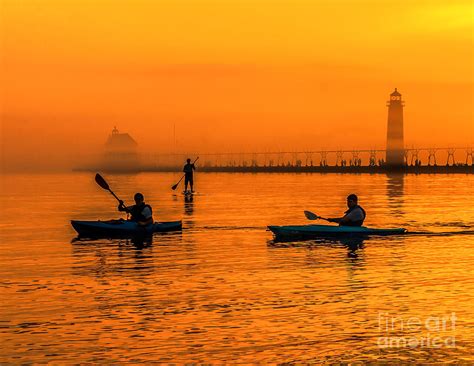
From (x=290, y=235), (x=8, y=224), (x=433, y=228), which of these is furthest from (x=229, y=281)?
(x=8, y=224)

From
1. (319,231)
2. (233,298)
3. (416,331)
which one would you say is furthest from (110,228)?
(416,331)

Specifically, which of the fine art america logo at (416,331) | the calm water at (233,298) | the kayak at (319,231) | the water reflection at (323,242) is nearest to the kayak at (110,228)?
the calm water at (233,298)

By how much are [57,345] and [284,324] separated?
163 inches

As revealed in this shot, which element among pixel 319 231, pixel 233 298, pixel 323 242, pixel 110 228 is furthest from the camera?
pixel 110 228

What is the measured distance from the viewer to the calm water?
14.9 m

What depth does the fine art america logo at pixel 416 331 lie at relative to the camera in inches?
598

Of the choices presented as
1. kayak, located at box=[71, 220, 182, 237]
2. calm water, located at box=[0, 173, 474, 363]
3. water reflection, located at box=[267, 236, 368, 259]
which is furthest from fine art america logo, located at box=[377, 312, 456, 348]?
kayak, located at box=[71, 220, 182, 237]

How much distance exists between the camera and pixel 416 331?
1611cm

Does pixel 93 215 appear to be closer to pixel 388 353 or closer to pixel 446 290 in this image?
pixel 446 290

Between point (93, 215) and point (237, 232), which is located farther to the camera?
point (93, 215)

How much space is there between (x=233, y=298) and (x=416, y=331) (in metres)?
4.80

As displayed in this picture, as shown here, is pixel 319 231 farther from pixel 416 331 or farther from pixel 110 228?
pixel 416 331

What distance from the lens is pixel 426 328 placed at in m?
16.3

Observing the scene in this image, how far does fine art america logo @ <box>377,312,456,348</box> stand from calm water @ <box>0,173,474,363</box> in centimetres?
4
